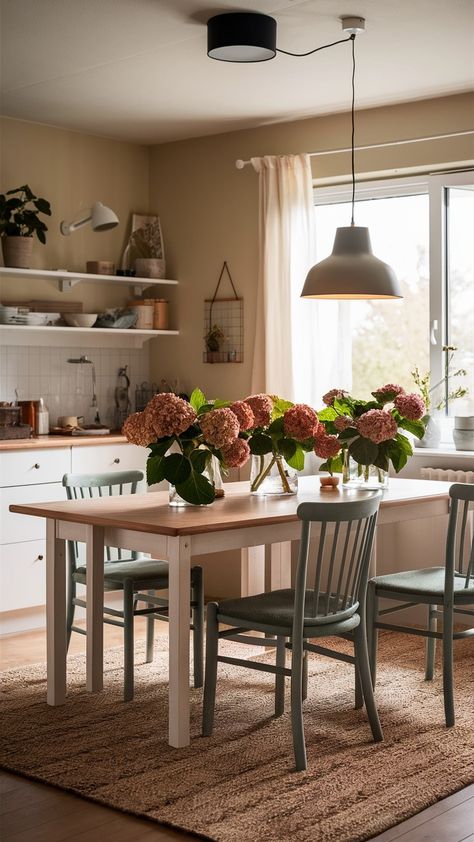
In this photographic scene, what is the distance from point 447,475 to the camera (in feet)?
17.0

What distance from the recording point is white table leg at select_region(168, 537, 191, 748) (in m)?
3.35

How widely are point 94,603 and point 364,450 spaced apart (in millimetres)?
1167

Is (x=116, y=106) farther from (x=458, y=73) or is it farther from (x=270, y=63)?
(x=458, y=73)

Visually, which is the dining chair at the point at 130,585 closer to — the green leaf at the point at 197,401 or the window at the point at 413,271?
the green leaf at the point at 197,401

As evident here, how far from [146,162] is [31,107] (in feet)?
3.62

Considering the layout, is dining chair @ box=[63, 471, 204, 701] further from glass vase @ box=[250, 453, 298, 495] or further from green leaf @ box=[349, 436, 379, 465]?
green leaf @ box=[349, 436, 379, 465]

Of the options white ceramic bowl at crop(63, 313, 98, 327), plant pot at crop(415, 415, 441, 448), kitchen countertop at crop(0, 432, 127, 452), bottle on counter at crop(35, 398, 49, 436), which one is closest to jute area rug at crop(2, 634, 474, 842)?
kitchen countertop at crop(0, 432, 127, 452)

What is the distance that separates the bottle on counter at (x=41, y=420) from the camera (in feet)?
19.2

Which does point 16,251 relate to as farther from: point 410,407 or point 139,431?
point 410,407

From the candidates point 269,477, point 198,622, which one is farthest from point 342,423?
point 198,622

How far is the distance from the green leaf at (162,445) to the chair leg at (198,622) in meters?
0.66

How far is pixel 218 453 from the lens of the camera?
12.3ft

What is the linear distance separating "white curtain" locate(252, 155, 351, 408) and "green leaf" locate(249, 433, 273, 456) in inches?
67.3

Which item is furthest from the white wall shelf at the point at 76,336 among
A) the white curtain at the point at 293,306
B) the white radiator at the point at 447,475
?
the white radiator at the point at 447,475
